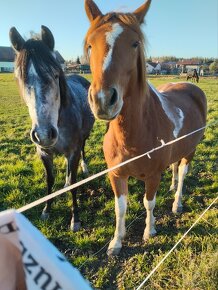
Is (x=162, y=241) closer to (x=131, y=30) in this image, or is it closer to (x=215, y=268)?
(x=215, y=268)

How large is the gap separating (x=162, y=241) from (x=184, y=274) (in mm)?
842

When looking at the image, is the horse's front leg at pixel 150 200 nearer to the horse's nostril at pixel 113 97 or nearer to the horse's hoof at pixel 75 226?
the horse's hoof at pixel 75 226

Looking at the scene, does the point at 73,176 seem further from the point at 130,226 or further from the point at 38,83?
the point at 38,83

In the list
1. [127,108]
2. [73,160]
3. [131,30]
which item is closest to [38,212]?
[73,160]

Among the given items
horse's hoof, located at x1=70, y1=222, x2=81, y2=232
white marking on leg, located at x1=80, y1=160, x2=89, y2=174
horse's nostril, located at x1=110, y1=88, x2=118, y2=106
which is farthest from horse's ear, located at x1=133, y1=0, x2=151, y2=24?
white marking on leg, located at x1=80, y1=160, x2=89, y2=174

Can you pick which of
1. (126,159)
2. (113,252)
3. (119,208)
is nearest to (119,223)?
(119,208)

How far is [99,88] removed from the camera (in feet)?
6.30

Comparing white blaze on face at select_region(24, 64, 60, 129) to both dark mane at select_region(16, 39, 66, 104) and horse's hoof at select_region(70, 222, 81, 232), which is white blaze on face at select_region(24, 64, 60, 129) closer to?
dark mane at select_region(16, 39, 66, 104)

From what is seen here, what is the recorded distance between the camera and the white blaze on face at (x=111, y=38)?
1999 mm

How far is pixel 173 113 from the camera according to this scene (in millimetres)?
3484

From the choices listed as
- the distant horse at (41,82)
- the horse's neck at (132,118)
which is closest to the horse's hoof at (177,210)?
the horse's neck at (132,118)

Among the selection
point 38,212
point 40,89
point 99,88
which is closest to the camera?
point 99,88

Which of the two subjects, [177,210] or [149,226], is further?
[177,210]

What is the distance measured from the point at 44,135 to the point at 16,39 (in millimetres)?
1105
